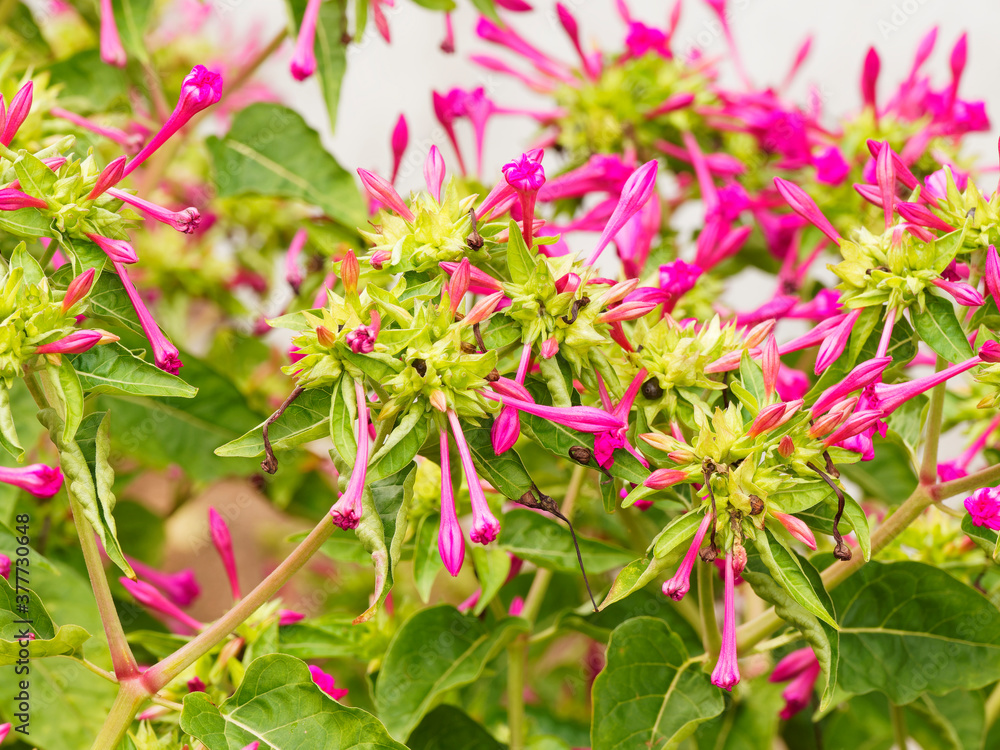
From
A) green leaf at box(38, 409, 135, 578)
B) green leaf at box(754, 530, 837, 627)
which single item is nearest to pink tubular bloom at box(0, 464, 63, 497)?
green leaf at box(38, 409, 135, 578)

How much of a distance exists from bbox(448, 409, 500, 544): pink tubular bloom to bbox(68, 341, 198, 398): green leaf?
186 millimetres

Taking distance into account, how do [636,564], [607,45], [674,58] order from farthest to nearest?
1. [607,45]
2. [674,58]
3. [636,564]

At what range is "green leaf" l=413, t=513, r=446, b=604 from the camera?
74 centimetres

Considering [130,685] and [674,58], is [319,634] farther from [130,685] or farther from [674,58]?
[674,58]

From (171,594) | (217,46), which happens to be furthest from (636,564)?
(217,46)

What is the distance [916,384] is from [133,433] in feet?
2.88

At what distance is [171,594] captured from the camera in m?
1.08

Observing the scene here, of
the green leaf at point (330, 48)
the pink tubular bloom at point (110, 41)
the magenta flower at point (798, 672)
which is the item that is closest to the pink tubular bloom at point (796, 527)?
the magenta flower at point (798, 672)

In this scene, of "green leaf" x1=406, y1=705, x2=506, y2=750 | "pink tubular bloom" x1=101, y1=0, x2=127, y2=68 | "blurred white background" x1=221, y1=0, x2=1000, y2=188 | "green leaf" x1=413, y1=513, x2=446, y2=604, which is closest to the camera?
"green leaf" x1=413, y1=513, x2=446, y2=604

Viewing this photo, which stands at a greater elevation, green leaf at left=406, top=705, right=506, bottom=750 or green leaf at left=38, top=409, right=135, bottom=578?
green leaf at left=38, top=409, right=135, bottom=578

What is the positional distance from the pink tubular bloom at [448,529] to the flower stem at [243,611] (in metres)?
0.08

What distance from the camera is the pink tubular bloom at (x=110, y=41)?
98 cm

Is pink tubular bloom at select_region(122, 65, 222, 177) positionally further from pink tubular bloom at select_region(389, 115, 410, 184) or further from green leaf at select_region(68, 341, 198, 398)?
pink tubular bloom at select_region(389, 115, 410, 184)

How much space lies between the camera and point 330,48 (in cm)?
104
